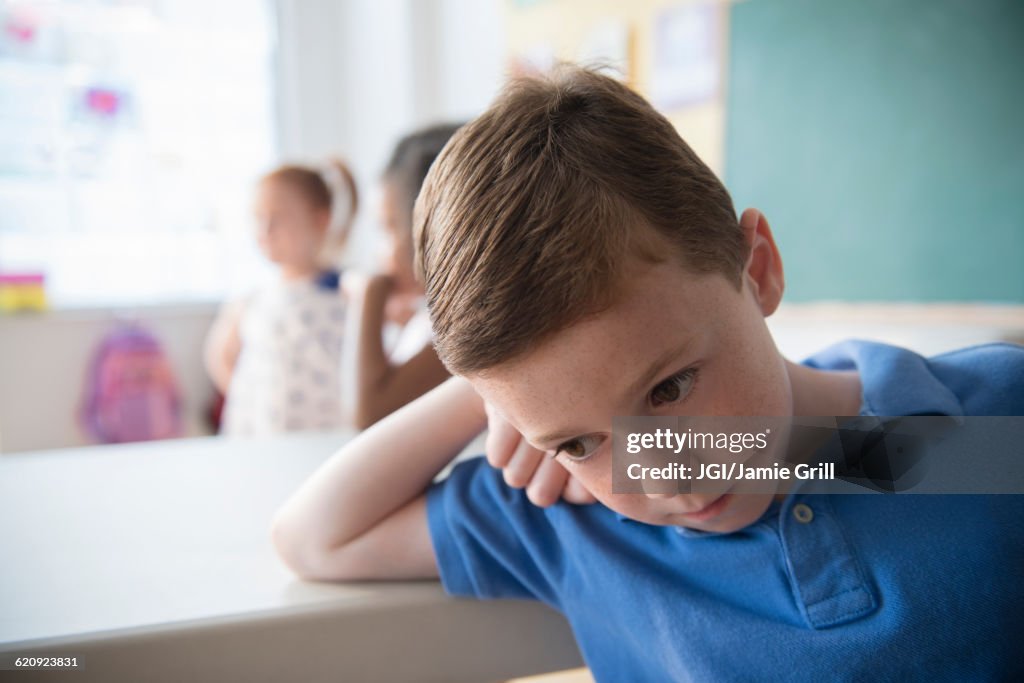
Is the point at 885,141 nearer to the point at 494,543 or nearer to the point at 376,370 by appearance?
the point at 376,370

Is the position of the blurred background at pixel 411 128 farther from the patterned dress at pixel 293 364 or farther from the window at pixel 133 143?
the patterned dress at pixel 293 364

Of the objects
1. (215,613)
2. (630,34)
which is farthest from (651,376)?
(630,34)

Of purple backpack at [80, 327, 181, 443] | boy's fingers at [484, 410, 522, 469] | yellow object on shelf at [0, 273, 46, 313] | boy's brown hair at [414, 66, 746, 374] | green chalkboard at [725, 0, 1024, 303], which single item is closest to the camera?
boy's brown hair at [414, 66, 746, 374]

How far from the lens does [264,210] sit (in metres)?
2.25

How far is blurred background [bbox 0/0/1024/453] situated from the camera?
5.62ft

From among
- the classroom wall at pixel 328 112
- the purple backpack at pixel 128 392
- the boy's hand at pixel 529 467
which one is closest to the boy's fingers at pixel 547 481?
the boy's hand at pixel 529 467

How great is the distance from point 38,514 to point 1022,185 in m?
1.80

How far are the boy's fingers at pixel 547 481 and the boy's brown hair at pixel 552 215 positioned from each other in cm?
15

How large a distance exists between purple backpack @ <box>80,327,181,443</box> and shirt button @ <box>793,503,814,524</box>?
3.11 m

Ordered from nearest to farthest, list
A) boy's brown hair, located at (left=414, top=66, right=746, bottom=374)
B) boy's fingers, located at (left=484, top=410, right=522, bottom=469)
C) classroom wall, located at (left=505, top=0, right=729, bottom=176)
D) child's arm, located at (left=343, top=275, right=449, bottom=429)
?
boy's brown hair, located at (left=414, top=66, right=746, bottom=374)
boy's fingers, located at (left=484, top=410, right=522, bottom=469)
child's arm, located at (left=343, top=275, right=449, bottom=429)
classroom wall, located at (left=505, top=0, right=729, bottom=176)

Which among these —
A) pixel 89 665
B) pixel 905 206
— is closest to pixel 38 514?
pixel 89 665

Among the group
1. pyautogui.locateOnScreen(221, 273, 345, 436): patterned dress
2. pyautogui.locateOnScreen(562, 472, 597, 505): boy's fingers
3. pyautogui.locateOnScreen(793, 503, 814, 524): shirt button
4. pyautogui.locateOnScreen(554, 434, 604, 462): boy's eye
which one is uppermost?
pyautogui.locateOnScreen(554, 434, 604, 462): boy's eye

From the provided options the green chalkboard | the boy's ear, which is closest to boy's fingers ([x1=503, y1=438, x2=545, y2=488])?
the boy's ear

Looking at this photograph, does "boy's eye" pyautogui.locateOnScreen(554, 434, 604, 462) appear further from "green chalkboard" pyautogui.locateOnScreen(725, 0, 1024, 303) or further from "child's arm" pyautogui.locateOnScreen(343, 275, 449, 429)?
"green chalkboard" pyautogui.locateOnScreen(725, 0, 1024, 303)
